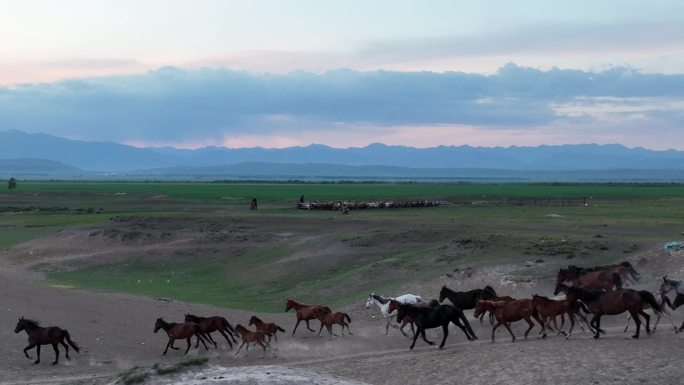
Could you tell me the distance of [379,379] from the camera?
1525cm

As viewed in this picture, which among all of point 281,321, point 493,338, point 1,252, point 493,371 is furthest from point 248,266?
point 493,371

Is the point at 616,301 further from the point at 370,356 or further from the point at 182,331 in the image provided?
the point at 182,331

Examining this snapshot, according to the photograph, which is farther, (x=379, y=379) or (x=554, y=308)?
(x=554, y=308)

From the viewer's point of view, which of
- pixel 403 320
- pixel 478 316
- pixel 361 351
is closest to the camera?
pixel 361 351

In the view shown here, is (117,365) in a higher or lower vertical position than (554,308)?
lower

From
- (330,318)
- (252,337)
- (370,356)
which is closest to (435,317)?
(370,356)

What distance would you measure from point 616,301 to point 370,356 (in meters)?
5.66

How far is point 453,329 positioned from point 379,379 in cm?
566

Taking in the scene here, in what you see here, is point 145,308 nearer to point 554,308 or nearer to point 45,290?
point 45,290

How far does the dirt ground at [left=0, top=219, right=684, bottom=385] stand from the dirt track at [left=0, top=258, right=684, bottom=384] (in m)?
0.02

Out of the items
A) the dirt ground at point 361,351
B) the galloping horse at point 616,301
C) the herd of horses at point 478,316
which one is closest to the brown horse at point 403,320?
the herd of horses at point 478,316

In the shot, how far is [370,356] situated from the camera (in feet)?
58.1

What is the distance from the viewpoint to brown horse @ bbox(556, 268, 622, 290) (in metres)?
21.6

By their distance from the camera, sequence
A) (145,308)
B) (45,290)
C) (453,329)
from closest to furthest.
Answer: (453,329) → (145,308) → (45,290)
